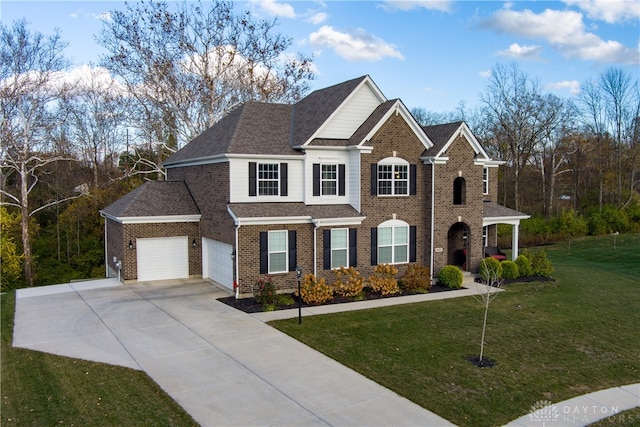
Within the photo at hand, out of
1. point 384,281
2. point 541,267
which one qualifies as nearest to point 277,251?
point 384,281

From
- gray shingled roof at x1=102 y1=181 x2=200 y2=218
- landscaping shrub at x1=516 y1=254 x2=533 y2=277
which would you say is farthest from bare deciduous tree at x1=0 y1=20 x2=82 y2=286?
landscaping shrub at x1=516 y1=254 x2=533 y2=277

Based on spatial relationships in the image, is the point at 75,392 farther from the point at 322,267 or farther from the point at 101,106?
the point at 101,106

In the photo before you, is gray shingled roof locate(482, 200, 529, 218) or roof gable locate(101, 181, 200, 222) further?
gray shingled roof locate(482, 200, 529, 218)

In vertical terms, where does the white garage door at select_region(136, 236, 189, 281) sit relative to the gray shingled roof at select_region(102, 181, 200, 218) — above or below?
below

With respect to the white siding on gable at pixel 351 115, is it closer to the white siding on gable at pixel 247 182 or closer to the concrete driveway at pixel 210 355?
the white siding on gable at pixel 247 182

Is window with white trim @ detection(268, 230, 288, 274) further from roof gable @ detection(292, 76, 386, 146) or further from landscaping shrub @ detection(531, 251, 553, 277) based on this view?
landscaping shrub @ detection(531, 251, 553, 277)

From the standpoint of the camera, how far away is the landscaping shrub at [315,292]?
1706 cm

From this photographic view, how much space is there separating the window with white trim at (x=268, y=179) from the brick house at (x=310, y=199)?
0.04 metres

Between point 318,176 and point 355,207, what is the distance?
1888 mm

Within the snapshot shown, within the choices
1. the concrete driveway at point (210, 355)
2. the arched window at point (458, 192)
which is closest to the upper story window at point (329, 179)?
the concrete driveway at point (210, 355)

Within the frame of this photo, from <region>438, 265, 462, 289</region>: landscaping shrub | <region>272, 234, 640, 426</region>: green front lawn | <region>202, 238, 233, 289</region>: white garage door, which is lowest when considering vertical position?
<region>272, 234, 640, 426</region>: green front lawn

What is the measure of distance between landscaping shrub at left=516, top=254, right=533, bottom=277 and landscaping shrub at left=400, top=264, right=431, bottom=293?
17.1 ft

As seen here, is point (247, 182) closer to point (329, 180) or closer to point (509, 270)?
point (329, 180)

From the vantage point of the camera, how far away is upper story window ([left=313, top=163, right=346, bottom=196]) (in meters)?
19.7
